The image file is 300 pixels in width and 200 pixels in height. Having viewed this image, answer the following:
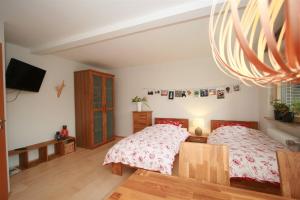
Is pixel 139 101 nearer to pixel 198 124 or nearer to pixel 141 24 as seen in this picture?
pixel 198 124

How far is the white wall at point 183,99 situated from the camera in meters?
3.54

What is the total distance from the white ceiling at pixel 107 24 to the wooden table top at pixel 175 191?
5.57ft

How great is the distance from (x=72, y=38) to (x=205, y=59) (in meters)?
2.98

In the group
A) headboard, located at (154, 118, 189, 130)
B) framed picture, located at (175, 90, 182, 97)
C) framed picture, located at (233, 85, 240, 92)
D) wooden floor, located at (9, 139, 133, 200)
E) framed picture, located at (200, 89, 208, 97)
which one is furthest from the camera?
framed picture, located at (175, 90, 182, 97)

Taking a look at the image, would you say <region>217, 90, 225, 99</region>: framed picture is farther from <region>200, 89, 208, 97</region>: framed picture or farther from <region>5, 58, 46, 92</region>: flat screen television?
<region>5, 58, 46, 92</region>: flat screen television

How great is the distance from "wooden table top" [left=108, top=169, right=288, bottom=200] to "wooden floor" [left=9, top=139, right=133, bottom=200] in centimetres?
127

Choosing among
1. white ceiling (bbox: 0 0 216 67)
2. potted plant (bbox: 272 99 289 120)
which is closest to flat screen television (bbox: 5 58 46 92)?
white ceiling (bbox: 0 0 216 67)

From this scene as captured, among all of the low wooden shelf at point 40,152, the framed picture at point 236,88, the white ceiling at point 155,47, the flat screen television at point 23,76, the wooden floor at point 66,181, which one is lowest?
Answer: the wooden floor at point 66,181

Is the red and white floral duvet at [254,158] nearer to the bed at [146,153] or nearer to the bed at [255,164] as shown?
the bed at [255,164]

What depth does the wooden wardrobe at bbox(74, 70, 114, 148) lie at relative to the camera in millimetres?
3859

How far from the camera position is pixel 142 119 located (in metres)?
4.20

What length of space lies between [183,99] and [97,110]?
2.32 metres

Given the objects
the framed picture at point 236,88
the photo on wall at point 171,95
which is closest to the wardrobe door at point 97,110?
the photo on wall at point 171,95

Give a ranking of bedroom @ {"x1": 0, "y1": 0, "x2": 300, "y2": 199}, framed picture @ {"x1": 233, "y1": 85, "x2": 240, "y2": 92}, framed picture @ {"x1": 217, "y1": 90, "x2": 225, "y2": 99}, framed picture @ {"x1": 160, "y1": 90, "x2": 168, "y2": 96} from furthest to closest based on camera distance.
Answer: framed picture @ {"x1": 160, "y1": 90, "x2": 168, "y2": 96}, framed picture @ {"x1": 217, "y1": 90, "x2": 225, "y2": 99}, framed picture @ {"x1": 233, "y1": 85, "x2": 240, "y2": 92}, bedroom @ {"x1": 0, "y1": 0, "x2": 300, "y2": 199}
